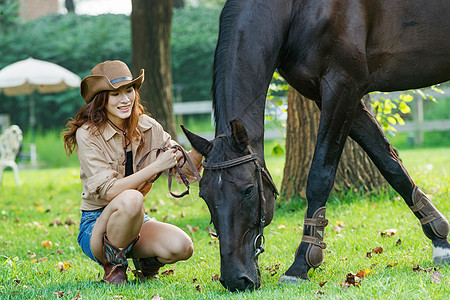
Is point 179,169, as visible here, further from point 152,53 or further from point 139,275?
point 152,53

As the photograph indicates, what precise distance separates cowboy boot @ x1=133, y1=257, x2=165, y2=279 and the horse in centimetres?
81

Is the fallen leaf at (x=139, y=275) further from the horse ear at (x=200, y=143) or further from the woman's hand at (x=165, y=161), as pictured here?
the horse ear at (x=200, y=143)

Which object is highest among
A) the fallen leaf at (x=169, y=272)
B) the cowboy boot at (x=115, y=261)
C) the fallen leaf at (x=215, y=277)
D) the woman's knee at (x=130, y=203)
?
the woman's knee at (x=130, y=203)

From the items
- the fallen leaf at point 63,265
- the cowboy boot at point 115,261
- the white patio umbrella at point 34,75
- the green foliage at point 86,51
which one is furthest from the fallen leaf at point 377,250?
the green foliage at point 86,51

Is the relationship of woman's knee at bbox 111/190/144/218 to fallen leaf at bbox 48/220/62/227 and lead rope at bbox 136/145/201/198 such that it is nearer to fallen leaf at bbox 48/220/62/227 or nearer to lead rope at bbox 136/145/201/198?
lead rope at bbox 136/145/201/198

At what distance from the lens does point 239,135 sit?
2.93m

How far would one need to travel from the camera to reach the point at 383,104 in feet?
20.5

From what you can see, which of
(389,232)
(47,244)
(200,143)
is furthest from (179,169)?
(47,244)

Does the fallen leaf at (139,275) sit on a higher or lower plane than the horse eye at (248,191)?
lower

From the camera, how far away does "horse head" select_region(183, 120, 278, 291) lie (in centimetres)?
290

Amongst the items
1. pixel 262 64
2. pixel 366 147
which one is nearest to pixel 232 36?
pixel 262 64

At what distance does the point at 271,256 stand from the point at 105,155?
1.47m

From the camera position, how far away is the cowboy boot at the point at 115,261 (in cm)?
344

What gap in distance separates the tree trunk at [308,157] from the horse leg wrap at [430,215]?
7.19ft
